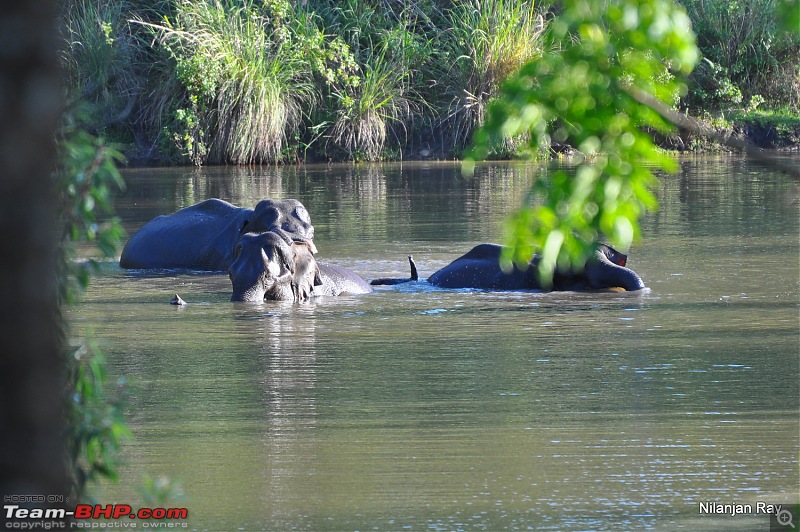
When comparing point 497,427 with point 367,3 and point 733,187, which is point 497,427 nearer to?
point 733,187

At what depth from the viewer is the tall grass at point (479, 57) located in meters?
26.3

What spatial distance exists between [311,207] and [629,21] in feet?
48.7

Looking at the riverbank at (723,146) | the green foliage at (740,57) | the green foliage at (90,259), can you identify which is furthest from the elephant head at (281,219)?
the green foliage at (740,57)

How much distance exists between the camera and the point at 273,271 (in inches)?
406

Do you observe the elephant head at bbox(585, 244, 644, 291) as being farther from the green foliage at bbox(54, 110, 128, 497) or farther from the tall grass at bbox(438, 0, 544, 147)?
the tall grass at bbox(438, 0, 544, 147)

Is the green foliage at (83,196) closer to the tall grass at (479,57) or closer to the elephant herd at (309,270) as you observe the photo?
the elephant herd at (309,270)

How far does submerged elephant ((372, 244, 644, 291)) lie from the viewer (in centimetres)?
1046

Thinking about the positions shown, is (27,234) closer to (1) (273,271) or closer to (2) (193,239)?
(1) (273,271)

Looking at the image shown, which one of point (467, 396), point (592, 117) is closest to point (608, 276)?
point (467, 396)

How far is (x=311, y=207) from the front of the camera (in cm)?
1744

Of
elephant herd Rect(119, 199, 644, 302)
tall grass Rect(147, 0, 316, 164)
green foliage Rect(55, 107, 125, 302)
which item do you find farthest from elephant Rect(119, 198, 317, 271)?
tall grass Rect(147, 0, 316, 164)

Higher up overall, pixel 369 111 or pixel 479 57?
pixel 479 57

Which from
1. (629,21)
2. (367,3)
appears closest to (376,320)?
(629,21)

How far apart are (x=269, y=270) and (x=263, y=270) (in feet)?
0.18
